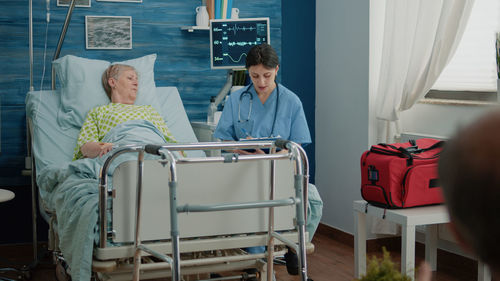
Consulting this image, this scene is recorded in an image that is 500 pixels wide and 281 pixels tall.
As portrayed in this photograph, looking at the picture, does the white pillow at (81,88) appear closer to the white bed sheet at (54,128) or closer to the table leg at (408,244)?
the white bed sheet at (54,128)

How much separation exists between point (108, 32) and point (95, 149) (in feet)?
3.89

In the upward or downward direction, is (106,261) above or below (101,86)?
below

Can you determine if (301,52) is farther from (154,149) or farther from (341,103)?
(154,149)

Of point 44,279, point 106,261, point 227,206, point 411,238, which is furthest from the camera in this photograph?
point 44,279

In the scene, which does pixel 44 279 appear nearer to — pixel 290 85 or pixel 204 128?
pixel 204 128

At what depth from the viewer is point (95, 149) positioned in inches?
121

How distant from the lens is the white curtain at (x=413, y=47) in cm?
328

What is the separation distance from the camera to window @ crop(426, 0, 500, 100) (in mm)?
3361

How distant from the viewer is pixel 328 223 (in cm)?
439

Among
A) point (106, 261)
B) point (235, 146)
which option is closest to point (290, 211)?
point (235, 146)

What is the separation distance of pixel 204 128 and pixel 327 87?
1022 mm

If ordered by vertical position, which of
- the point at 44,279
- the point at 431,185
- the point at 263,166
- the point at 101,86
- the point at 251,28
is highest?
the point at 251,28

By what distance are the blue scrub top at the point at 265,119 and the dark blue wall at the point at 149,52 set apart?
1.04 meters

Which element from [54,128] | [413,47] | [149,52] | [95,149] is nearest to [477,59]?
[413,47]
